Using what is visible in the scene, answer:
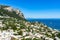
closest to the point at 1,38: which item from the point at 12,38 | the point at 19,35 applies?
the point at 12,38

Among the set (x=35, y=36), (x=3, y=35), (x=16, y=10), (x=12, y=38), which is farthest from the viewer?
(x=16, y=10)

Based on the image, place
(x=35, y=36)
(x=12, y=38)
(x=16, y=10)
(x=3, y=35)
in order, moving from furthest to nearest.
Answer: (x=16, y=10), (x=35, y=36), (x=3, y=35), (x=12, y=38)

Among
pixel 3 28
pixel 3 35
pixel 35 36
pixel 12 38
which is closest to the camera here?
pixel 12 38

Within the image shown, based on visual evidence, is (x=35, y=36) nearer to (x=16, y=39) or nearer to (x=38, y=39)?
(x=38, y=39)

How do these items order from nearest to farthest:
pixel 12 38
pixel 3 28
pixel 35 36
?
pixel 12 38 → pixel 35 36 → pixel 3 28

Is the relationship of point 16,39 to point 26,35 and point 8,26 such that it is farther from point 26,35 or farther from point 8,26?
point 8,26

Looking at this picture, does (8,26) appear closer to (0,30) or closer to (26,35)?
(0,30)

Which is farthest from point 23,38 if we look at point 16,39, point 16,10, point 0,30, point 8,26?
point 16,10

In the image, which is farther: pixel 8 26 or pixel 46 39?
pixel 8 26

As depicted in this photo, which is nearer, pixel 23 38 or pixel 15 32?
pixel 23 38
